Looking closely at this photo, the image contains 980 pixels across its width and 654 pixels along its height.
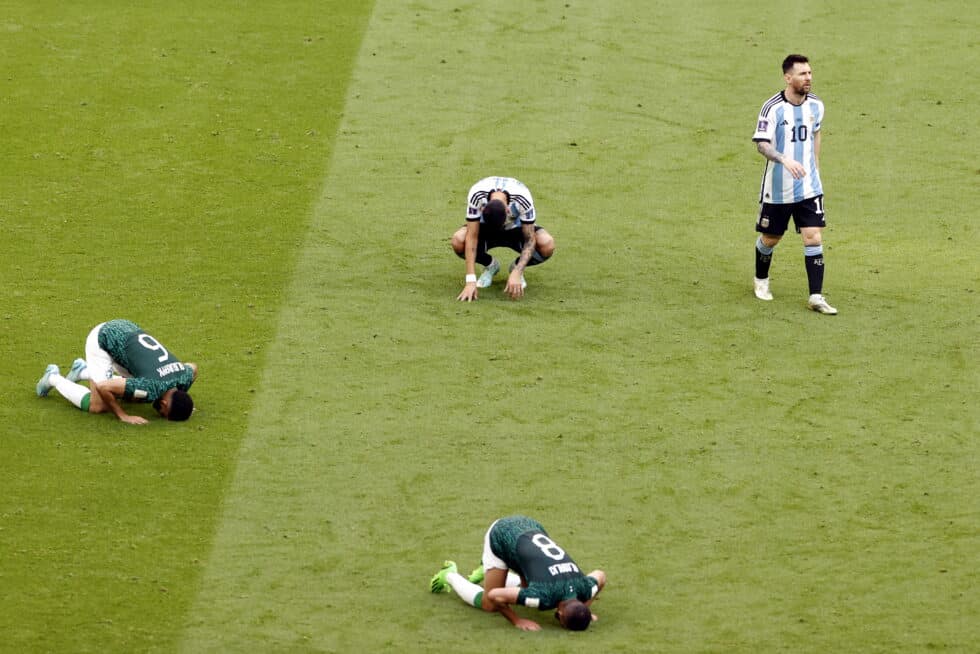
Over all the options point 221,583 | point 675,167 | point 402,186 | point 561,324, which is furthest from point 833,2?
point 221,583

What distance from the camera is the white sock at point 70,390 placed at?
39.2 ft

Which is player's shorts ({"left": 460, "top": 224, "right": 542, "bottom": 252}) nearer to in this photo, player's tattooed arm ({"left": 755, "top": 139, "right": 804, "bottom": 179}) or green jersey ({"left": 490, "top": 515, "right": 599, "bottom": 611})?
player's tattooed arm ({"left": 755, "top": 139, "right": 804, "bottom": 179})

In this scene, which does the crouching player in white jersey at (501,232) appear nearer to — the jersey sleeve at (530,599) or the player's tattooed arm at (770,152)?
the player's tattooed arm at (770,152)

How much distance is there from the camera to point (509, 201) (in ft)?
45.0

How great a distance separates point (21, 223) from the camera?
15727mm

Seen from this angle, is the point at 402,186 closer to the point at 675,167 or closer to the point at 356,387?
the point at 675,167

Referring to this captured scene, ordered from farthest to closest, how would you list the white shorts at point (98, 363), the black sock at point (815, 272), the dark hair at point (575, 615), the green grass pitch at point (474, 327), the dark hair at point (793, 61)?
1. the black sock at point (815, 272)
2. the dark hair at point (793, 61)
3. the white shorts at point (98, 363)
4. the green grass pitch at point (474, 327)
5. the dark hair at point (575, 615)

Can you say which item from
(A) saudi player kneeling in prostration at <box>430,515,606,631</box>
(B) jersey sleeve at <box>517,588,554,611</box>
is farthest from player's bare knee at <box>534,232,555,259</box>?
(B) jersey sleeve at <box>517,588,554,611</box>

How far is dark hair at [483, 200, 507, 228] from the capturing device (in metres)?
13.4

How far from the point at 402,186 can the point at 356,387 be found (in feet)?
14.7

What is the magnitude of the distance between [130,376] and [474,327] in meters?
2.94

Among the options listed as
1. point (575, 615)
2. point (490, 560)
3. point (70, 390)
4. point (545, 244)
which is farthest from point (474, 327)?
point (575, 615)

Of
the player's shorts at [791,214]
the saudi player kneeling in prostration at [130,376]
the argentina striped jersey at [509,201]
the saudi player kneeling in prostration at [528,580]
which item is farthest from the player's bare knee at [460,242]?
the saudi player kneeling in prostration at [528,580]

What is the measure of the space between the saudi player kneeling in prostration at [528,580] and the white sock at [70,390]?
3476 millimetres
